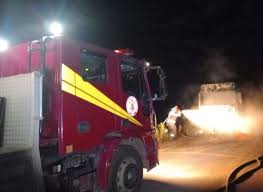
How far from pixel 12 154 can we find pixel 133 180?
8.41 ft

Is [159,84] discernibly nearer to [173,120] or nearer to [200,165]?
[200,165]

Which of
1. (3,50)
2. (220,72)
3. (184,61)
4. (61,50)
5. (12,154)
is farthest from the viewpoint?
(184,61)

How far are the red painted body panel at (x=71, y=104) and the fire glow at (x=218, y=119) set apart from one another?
36.6 ft

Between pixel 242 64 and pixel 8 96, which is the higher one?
pixel 242 64

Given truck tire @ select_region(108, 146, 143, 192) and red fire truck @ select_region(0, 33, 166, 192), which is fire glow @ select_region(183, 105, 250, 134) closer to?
red fire truck @ select_region(0, 33, 166, 192)

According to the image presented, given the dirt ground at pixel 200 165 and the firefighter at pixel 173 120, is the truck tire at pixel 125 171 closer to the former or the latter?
the dirt ground at pixel 200 165

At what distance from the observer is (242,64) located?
4466cm

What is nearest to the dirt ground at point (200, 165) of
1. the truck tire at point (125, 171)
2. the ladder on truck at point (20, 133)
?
the truck tire at point (125, 171)

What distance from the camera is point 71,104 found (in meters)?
5.27

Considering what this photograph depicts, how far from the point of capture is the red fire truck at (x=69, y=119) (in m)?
4.68

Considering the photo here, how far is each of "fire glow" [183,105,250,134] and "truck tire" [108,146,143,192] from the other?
432 inches

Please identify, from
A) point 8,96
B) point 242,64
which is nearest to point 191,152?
point 8,96

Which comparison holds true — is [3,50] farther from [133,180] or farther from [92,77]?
[133,180]

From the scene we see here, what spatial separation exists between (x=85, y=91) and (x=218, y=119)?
41.0 ft
